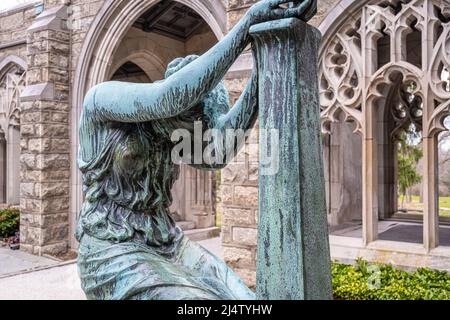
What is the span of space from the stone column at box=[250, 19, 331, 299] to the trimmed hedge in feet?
9.31

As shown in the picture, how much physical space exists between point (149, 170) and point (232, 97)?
3504 millimetres

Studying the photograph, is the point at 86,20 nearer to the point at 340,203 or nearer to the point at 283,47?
the point at 340,203

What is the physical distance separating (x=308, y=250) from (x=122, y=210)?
2.41ft

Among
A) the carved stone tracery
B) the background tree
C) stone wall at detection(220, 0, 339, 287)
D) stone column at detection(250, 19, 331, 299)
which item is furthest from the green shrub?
the background tree

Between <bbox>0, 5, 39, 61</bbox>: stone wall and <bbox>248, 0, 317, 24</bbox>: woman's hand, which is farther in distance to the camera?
<bbox>0, 5, 39, 61</bbox>: stone wall

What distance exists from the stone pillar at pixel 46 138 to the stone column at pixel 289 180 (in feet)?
21.1

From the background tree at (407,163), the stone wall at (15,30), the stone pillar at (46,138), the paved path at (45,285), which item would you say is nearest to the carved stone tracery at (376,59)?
the paved path at (45,285)

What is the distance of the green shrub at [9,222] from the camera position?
28.0 feet

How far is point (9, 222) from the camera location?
8695 millimetres

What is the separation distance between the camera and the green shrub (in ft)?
28.0

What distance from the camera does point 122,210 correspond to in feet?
5.53

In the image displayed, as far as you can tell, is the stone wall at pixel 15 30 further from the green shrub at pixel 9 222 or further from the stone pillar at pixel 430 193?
the stone pillar at pixel 430 193

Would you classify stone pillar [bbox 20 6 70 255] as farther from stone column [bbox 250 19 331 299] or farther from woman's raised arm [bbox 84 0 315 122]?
stone column [bbox 250 19 331 299]

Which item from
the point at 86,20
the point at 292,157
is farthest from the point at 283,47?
the point at 86,20
